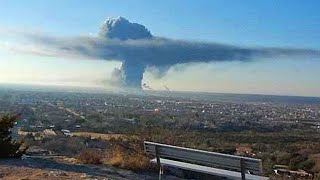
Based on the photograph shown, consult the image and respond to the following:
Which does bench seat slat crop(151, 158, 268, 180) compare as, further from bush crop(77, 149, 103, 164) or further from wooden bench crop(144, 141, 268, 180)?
bush crop(77, 149, 103, 164)

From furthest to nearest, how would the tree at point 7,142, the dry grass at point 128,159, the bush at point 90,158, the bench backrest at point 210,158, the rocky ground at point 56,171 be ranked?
the tree at point 7,142 < the bush at point 90,158 < the dry grass at point 128,159 < the rocky ground at point 56,171 < the bench backrest at point 210,158

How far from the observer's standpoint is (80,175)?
9516mm

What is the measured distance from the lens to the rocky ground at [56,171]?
9312 mm

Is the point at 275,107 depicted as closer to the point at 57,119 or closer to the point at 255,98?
the point at 255,98

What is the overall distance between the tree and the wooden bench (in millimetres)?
3959

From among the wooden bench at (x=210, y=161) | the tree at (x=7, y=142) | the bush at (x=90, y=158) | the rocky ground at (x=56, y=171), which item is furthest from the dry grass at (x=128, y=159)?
the tree at (x=7, y=142)

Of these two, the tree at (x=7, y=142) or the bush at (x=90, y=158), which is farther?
the tree at (x=7, y=142)

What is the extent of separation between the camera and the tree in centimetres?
1183

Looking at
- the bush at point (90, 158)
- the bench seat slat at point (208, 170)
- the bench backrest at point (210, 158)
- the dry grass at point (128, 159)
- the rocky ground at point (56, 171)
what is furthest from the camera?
the bush at point (90, 158)

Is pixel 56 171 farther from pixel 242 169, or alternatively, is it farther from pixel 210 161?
pixel 242 169

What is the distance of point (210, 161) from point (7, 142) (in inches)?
218

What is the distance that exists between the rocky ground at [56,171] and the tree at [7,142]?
469 mm

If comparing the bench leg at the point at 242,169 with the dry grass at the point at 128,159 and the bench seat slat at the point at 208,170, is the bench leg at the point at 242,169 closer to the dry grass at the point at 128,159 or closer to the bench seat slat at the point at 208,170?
the bench seat slat at the point at 208,170

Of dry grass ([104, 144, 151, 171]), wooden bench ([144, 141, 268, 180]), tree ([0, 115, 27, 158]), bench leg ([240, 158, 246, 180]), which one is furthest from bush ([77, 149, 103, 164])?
bench leg ([240, 158, 246, 180])
